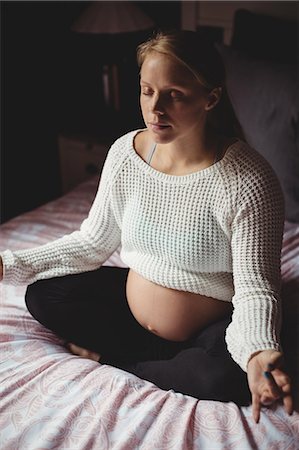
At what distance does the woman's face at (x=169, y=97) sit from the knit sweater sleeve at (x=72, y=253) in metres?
0.24

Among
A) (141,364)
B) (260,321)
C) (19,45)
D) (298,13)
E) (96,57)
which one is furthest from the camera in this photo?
(96,57)

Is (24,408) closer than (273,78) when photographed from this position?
Yes

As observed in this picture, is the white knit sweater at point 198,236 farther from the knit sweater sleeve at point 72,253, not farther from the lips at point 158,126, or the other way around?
the lips at point 158,126

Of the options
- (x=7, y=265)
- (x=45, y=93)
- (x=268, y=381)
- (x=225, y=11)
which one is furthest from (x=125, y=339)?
(x=45, y=93)

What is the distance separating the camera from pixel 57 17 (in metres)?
2.34

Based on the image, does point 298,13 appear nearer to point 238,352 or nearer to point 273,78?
point 273,78

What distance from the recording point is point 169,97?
101 cm

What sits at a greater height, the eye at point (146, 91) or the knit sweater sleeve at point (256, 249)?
the eye at point (146, 91)

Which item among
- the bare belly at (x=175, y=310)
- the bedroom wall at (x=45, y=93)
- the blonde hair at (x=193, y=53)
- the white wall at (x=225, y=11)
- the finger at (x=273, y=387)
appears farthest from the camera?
the bedroom wall at (x=45, y=93)

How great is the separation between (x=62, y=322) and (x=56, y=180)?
1.36m

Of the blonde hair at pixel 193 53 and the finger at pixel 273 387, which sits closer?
the finger at pixel 273 387

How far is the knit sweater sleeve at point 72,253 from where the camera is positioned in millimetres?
1235

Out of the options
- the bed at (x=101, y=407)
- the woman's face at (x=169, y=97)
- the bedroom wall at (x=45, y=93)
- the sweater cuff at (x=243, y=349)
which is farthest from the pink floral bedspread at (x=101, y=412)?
the bedroom wall at (x=45, y=93)

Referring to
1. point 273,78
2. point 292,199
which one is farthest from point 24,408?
point 273,78
